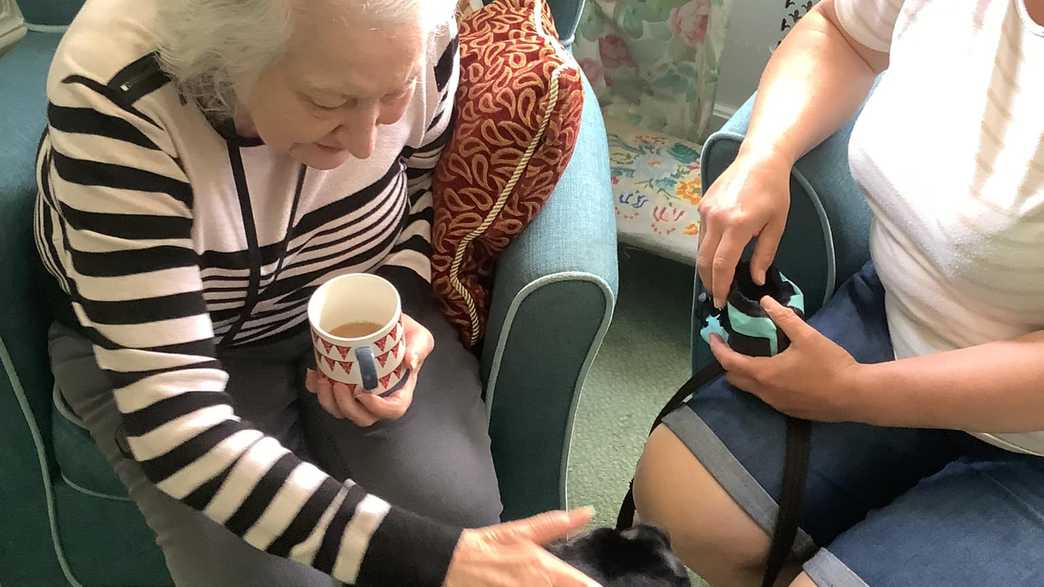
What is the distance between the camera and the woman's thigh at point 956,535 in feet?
2.96

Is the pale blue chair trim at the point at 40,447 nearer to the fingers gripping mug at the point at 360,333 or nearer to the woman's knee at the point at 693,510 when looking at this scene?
the fingers gripping mug at the point at 360,333

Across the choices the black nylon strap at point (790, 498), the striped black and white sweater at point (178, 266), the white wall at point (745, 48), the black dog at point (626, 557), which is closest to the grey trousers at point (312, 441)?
the striped black and white sweater at point (178, 266)

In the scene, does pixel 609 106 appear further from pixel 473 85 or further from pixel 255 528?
pixel 255 528

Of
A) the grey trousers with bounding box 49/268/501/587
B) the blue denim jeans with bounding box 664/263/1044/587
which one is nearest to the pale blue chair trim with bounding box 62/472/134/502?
the grey trousers with bounding box 49/268/501/587

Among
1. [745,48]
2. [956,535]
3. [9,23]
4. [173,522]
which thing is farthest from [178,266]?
[745,48]

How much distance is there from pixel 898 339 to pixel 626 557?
0.45m

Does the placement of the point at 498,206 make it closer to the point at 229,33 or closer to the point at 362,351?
the point at 362,351

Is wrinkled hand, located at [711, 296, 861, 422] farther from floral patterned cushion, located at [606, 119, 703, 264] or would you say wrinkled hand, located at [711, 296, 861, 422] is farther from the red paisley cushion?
floral patterned cushion, located at [606, 119, 703, 264]

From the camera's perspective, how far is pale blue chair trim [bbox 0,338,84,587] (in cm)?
109

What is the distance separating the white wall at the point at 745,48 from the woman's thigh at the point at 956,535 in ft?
4.15

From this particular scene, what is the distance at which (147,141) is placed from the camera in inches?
33.1

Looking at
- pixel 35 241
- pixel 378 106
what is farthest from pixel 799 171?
pixel 35 241

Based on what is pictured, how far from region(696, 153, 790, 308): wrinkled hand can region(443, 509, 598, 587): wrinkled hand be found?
35cm

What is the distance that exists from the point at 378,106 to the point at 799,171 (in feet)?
1.81
